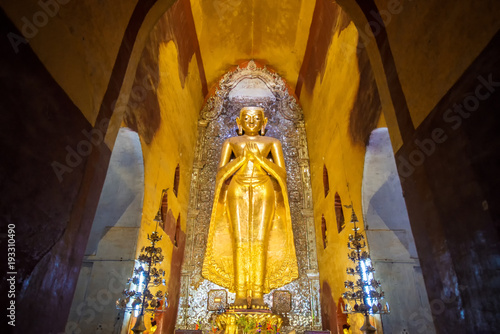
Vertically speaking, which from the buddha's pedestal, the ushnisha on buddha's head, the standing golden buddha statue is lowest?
the buddha's pedestal

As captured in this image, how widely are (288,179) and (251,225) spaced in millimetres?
2289

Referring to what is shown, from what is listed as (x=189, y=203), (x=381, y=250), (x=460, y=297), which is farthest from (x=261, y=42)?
(x=460, y=297)

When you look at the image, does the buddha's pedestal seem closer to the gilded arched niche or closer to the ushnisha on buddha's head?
the gilded arched niche

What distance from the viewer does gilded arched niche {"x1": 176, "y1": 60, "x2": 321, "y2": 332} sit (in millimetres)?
6934

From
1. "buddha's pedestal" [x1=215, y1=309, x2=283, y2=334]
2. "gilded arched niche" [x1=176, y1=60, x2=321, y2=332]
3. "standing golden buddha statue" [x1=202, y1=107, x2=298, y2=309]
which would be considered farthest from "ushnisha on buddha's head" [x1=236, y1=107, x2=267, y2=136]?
"buddha's pedestal" [x1=215, y1=309, x2=283, y2=334]

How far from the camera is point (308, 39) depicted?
27.7 feet

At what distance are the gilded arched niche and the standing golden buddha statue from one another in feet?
2.48

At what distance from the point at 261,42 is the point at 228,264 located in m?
6.68

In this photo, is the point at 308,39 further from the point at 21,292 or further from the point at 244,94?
the point at 21,292

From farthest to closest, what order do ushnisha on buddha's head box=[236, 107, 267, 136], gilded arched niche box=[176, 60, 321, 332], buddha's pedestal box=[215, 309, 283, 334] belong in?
1. ushnisha on buddha's head box=[236, 107, 267, 136]
2. gilded arched niche box=[176, 60, 321, 332]
3. buddha's pedestal box=[215, 309, 283, 334]

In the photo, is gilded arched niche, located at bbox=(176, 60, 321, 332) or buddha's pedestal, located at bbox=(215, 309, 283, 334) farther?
gilded arched niche, located at bbox=(176, 60, 321, 332)

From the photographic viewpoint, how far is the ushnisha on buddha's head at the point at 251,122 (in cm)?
786

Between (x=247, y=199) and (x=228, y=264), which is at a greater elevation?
(x=247, y=199)

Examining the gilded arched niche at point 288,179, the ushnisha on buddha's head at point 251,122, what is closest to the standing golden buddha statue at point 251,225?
the ushnisha on buddha's head at point 251,122
